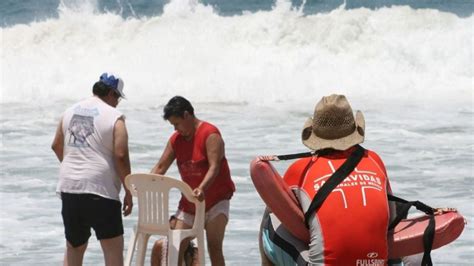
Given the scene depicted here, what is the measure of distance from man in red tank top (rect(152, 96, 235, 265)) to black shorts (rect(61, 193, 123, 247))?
0.41 m

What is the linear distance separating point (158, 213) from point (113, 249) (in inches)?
14.5

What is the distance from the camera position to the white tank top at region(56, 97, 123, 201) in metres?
6.32

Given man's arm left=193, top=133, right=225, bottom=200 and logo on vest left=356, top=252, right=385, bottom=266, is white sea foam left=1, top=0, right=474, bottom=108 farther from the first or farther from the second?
logo on vest left=356, top=252, right=385, bottom=266

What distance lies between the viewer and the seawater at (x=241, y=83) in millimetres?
10961

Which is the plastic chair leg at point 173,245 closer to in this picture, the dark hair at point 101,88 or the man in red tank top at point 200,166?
the man in red tank top at point 200,166

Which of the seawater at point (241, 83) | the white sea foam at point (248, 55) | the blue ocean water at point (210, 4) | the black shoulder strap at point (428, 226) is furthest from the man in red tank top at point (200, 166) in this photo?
the blue ocean water at point (210, 4)

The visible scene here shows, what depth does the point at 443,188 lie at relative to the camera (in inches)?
449

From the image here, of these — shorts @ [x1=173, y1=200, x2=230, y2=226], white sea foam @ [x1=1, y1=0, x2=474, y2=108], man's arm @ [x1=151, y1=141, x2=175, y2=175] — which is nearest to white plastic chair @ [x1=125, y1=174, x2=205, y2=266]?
shorts @ [x1=173, y1=200, x2=230, y2=226]

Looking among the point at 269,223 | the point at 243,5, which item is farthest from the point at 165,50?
the point at 269,223

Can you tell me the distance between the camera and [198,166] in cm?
662

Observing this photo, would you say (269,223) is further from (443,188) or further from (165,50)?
(165,50)

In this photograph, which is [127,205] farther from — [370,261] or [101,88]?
[370,261]

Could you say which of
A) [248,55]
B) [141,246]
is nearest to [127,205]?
[141,246]

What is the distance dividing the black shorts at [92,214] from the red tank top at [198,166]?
475 millimetres
